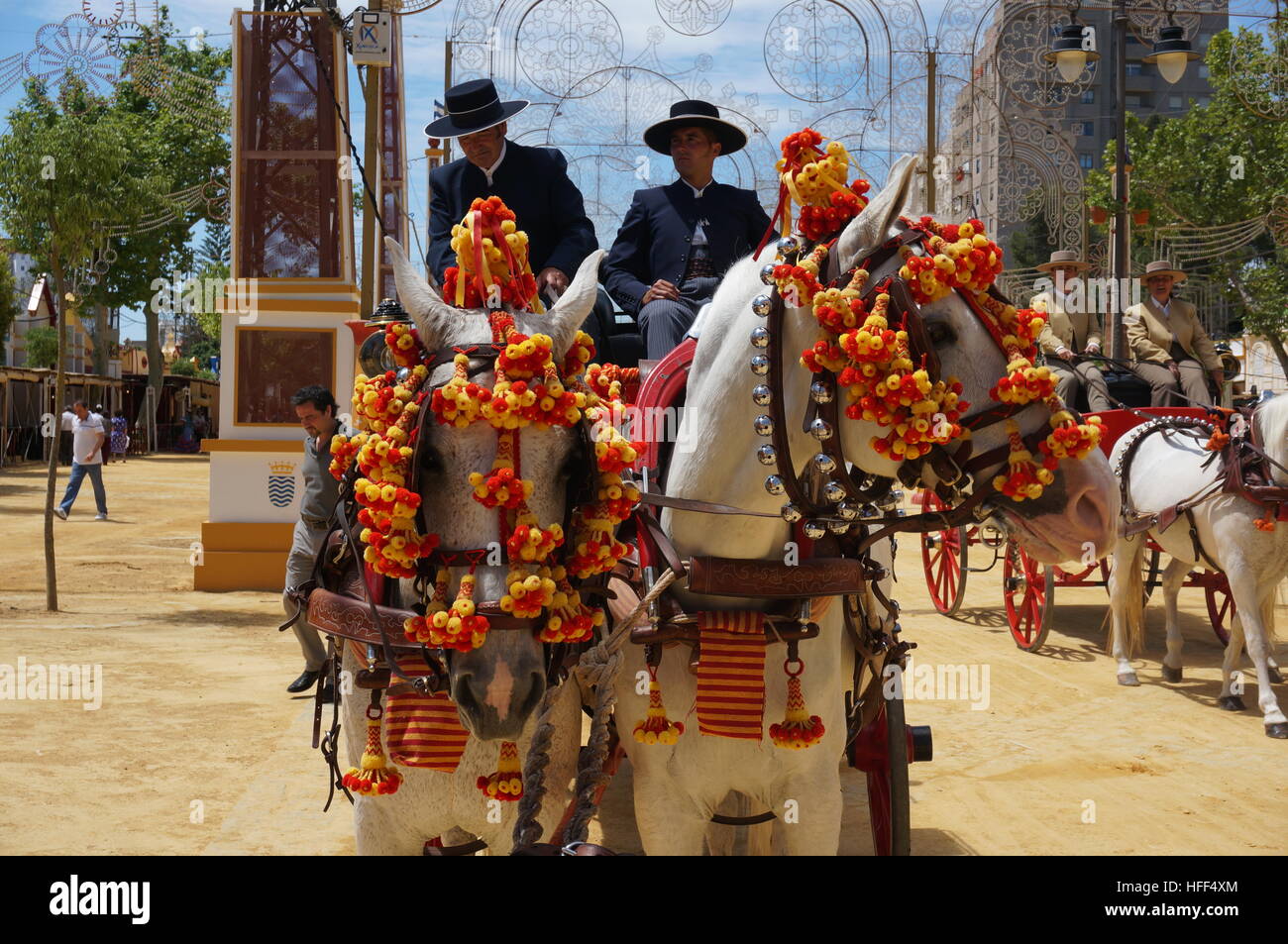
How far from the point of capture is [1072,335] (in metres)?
11.0

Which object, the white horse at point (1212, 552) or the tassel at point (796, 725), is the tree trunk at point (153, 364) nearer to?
the white horse at point (1212, 552)

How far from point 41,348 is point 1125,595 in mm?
51092

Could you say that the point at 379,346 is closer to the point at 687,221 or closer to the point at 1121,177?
the point at 687,221

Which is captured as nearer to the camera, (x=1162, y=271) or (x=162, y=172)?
(x=1162, y=271)

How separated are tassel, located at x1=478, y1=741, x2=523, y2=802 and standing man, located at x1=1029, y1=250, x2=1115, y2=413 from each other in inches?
280

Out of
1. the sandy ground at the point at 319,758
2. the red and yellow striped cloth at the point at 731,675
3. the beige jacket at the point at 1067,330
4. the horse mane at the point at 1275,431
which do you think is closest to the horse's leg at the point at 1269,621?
the sandy ground at the point at 319,758

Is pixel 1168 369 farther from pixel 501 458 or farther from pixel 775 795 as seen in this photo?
pixel 501 458

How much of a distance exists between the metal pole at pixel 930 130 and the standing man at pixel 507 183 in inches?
384

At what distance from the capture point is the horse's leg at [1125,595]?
9438 mm

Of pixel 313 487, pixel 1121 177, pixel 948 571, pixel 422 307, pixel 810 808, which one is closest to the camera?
pixel 422 307

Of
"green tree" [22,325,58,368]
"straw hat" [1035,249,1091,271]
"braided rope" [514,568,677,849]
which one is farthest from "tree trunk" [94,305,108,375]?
"braided rope" [514,568,677,849]

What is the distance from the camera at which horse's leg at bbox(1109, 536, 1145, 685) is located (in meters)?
9.44

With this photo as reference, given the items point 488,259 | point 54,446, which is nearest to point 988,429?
point 488,259
